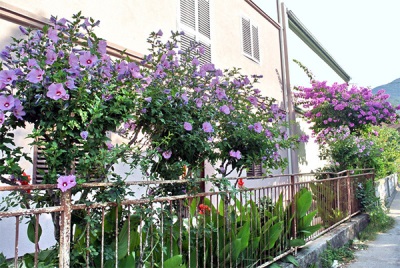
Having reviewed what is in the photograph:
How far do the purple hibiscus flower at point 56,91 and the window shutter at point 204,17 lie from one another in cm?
637

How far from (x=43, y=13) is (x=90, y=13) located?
75 cm

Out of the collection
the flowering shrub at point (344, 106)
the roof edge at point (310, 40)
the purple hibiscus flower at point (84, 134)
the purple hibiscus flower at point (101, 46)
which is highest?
the roof edge at point (310, 40)

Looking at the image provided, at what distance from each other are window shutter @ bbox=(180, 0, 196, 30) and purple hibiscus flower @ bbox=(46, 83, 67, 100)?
5950 millimetres

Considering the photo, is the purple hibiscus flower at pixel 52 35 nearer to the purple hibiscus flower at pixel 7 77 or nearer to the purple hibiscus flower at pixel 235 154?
the purple hibiscus flower at pixel 7 77

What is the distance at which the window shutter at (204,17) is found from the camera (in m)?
8.07

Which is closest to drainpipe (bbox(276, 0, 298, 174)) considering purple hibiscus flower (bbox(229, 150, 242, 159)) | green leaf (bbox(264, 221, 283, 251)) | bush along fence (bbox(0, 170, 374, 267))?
bush along fence (bbox(0, 170, 374, 267))

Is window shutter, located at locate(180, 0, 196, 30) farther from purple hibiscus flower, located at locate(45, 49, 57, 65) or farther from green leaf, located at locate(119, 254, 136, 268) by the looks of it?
green leaf, located at locate(119, 254, 136, 268)

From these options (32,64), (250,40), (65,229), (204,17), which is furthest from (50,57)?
(250,40)

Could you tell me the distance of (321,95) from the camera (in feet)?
41.4

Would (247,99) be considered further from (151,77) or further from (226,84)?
(151,77)

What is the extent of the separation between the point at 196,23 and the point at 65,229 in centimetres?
654

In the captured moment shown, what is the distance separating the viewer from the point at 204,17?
8.20 m

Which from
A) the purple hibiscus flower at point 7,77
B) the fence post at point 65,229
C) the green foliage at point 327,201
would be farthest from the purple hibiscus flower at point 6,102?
the green foliage at point 327,201

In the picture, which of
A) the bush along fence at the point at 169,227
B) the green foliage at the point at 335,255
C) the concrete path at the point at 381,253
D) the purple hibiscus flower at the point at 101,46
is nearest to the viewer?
the bush along fence at the point at 169,227
